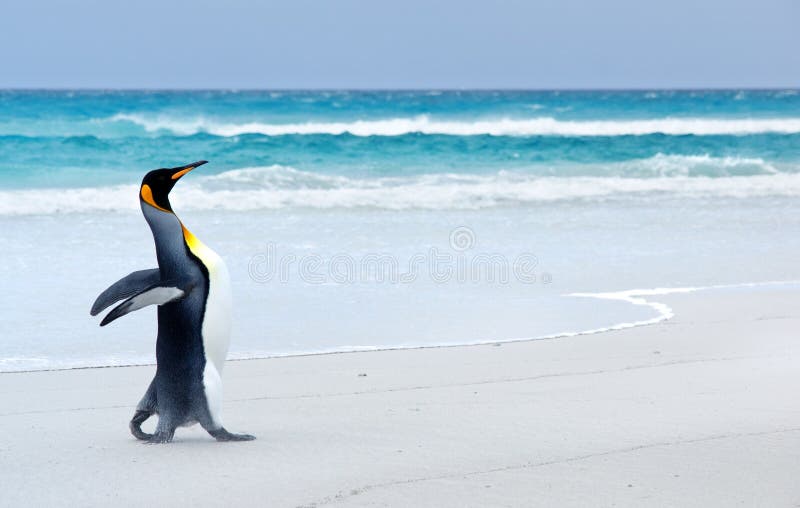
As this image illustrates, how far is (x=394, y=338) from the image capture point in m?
5.08

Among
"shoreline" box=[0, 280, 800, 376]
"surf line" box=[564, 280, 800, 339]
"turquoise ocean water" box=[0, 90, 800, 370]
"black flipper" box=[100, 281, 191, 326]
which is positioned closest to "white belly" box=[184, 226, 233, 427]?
"black flipper" box=[100, 281, 191, 326]

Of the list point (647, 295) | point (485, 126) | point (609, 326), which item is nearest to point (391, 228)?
point (647, 295)

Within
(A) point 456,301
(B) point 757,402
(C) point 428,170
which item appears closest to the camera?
(B) point 757,402

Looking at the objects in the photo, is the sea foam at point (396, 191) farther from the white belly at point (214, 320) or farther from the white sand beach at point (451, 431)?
the white belly at point (214, 320)

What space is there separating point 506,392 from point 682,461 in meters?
1.06

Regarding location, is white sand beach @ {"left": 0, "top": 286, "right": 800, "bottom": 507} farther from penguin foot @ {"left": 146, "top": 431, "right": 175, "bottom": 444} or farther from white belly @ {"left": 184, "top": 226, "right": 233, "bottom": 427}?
white belly @ {"left": 184, "top": 226, "right": 233, "bottom": 427}

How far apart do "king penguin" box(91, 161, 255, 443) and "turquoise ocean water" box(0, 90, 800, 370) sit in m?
1.50

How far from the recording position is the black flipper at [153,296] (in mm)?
2924

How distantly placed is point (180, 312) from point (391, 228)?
665cm

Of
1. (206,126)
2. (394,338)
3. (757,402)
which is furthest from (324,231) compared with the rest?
(206,126)

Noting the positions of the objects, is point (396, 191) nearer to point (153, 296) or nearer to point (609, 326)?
point (609, 326)

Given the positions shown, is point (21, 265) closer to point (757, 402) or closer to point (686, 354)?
point (686, 354)

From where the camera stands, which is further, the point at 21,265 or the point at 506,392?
the point at 21,265

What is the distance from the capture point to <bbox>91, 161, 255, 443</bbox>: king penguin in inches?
120
